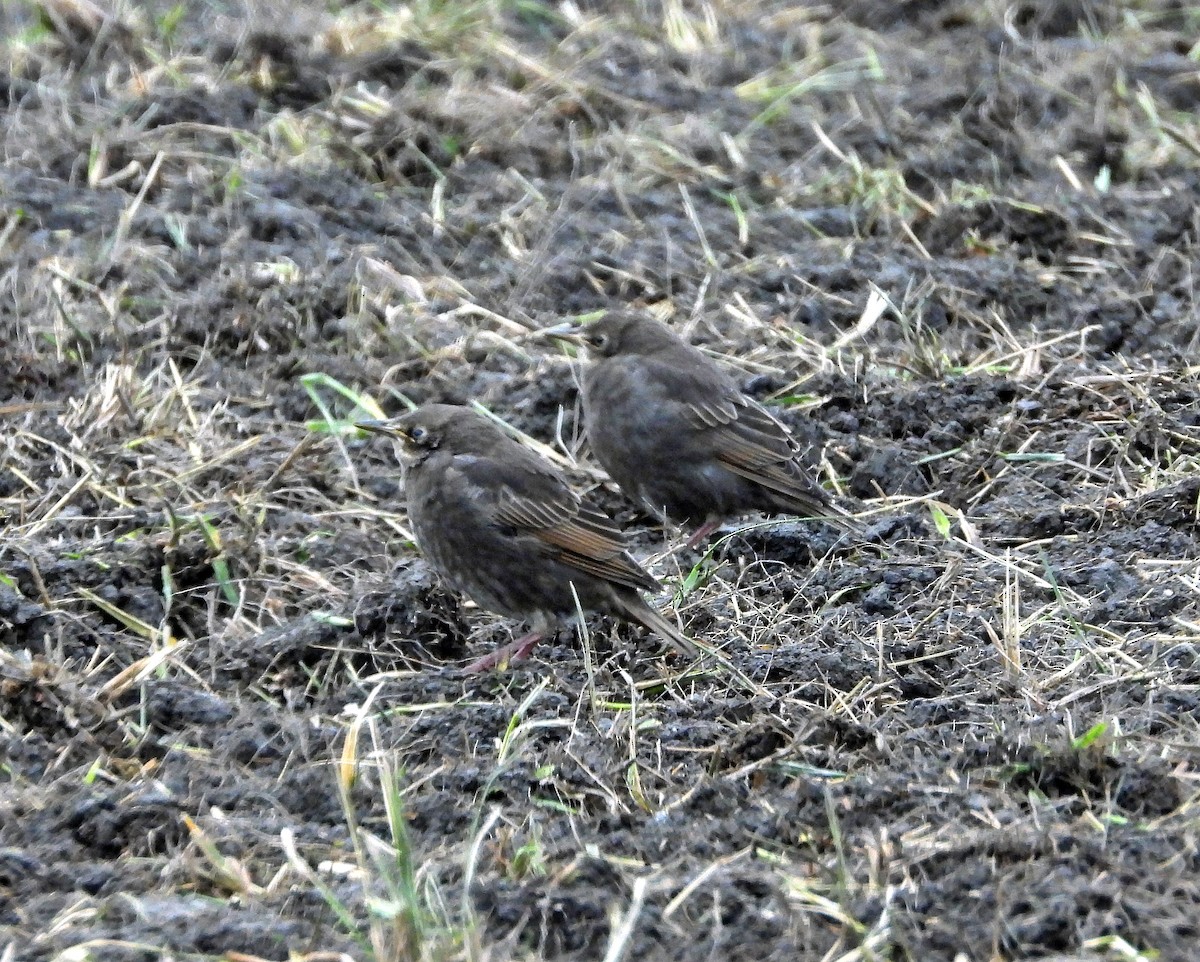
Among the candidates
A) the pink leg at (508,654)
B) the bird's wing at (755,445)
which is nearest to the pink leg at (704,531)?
the bird's wing at (755,445)

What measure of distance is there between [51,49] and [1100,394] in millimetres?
6670

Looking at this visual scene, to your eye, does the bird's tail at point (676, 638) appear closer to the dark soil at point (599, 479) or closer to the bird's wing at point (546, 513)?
the dark soil at point (599, 479)

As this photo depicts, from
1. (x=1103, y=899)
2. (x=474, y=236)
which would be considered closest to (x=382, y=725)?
(x=1103, y=899)

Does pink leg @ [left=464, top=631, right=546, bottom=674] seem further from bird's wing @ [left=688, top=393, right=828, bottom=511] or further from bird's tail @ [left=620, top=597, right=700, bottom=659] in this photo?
bird's wing @ [left=688, top=393, right=828, bottom=511]

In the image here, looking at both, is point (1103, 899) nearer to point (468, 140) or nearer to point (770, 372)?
point (770, 372)

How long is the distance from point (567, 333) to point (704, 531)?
3.59 ft

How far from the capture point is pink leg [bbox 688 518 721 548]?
7746mm

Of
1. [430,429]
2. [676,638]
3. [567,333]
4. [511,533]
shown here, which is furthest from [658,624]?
[567,333]

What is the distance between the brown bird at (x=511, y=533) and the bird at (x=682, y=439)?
0.82 metres

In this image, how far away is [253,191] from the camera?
32.2 ft

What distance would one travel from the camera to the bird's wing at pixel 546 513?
682cm

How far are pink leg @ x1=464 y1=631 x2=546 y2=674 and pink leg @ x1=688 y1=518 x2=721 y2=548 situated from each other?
122 centimetres

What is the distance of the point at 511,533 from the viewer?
22.5 feet

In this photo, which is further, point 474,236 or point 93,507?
point 474,236
